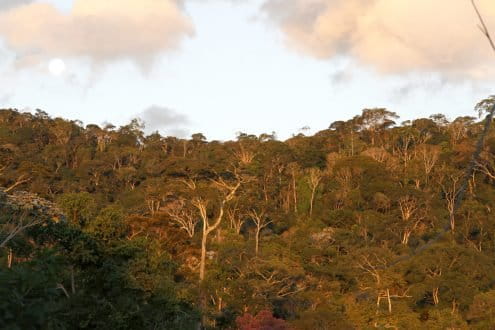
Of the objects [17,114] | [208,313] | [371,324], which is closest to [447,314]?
[371,324]

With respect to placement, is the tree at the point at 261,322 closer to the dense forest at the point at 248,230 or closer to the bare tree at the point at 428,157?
the dense forest at the point at 248,230

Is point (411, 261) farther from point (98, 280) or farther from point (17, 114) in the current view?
point (17, 114)

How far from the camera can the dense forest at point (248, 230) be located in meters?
20.8

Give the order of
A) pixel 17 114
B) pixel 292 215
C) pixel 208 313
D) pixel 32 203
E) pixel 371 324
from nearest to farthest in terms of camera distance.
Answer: pixel 32 203
pixel 208 313
pixel 371 324
pixel 292 215
pixel 17 114

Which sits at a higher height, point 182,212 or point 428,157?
point 428,157

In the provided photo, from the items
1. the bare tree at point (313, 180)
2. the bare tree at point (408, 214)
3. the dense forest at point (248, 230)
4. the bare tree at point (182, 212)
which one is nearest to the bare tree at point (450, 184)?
the dense forest at point (248, 230)

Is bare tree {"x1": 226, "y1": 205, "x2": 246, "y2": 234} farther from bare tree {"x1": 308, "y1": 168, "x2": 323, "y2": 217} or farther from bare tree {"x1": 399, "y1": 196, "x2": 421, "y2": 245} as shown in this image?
bare tree {"x1": 399, "y1": 196, "x2": 421, "y2": 245}

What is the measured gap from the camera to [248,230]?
55.7 metres

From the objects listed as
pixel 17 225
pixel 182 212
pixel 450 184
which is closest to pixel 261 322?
pixel 17 225

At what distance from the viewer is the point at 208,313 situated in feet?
105

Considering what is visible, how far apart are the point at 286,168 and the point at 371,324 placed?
3325 centimetres

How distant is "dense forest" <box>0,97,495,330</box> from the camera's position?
68.4 feet

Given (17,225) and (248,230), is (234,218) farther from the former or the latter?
(17,225)

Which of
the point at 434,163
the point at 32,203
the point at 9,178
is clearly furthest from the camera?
the point at 434,163
